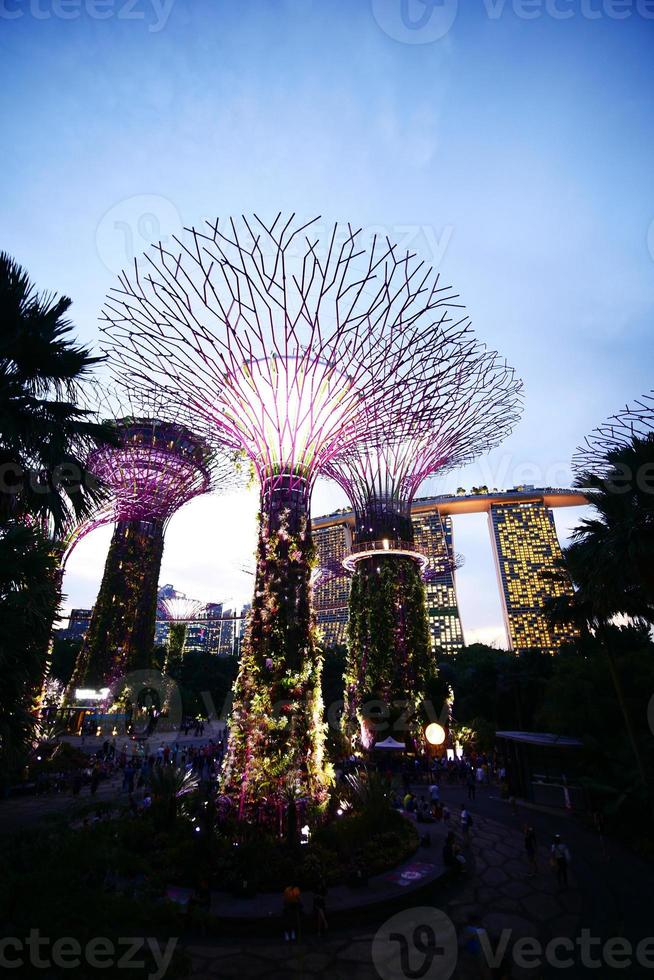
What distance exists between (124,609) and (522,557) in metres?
127

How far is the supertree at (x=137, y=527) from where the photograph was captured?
30781mm

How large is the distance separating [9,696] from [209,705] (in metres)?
46.7

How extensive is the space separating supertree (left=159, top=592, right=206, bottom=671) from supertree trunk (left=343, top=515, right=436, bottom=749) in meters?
25.4

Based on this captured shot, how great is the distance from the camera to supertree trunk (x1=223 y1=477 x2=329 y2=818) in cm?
1097

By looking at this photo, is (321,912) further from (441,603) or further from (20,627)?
(441,603)

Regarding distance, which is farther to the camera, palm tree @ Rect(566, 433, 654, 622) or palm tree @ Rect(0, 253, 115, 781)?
palm tree @ Rect(566, 433, 654, 622)

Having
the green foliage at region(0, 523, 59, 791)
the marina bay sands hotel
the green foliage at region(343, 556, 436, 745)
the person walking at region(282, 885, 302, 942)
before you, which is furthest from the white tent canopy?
the marina bay sands hotel

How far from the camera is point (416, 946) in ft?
25.5

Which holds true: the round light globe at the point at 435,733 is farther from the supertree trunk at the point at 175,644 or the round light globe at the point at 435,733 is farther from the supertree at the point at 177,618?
the supertree trunk at the point at 175,644

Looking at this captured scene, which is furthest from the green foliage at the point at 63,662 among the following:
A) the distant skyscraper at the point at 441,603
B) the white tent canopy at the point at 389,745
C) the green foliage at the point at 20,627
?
the distant skyscraper at the point at 441,603

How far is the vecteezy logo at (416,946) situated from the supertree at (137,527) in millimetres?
25905
